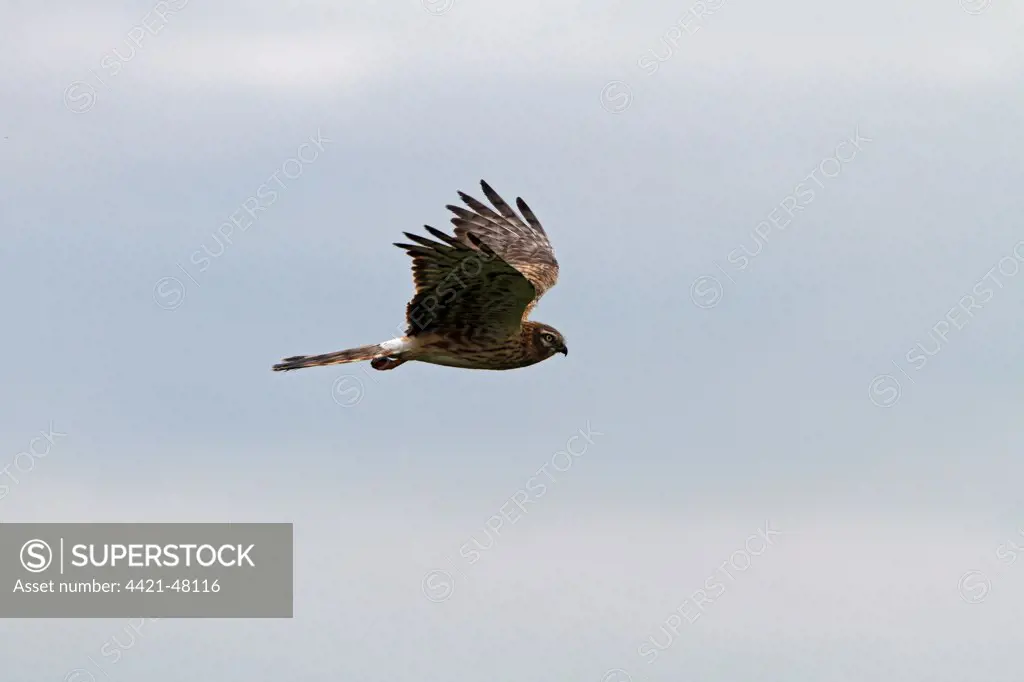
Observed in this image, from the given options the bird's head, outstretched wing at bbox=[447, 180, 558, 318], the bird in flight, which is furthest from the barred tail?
outstretched wing at bbox=[447, 180, 558, 318]

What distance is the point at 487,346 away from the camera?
22.5m

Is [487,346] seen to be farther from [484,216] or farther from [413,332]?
[484,216]

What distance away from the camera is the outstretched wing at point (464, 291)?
67.5 feet

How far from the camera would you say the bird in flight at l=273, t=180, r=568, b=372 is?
20719 mm

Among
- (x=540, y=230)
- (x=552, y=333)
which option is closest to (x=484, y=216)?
(x=540, y=230)

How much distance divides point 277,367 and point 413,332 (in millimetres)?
2009

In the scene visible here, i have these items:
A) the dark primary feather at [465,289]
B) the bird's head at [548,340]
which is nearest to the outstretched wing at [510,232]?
the dark primary feather at [465,289]

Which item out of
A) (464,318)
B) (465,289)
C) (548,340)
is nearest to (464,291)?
(465,289)

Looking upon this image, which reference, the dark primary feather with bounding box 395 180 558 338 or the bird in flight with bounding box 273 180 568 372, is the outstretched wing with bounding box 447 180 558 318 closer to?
the bird in flight with bounding box 273 180 568 372

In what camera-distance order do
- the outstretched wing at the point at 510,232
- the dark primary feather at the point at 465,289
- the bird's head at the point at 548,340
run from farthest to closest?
the outstretched wing at the point at 510,232 → the bird's head at the point at 548,340 → the dark primary feather at the point at 465,289

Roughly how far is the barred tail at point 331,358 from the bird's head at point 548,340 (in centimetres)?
221

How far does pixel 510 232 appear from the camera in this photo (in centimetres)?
2638

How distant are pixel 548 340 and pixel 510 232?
4003mm

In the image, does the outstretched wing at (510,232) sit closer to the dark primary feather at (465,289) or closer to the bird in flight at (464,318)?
the bird in flight at (464,318)
